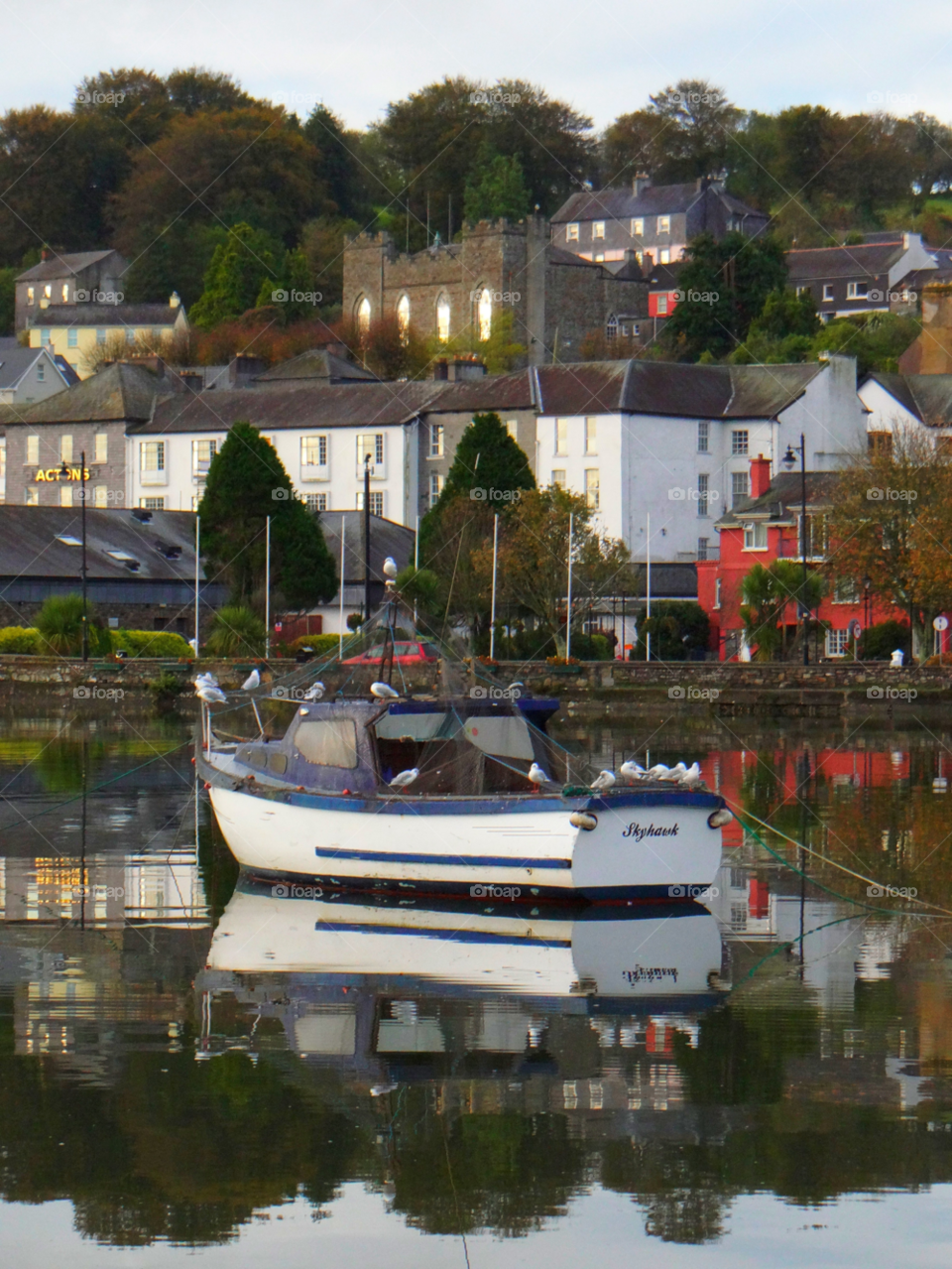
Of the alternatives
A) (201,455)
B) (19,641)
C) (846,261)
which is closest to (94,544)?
(19,641)

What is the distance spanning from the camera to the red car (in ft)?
74.2

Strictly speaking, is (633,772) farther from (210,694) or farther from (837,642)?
(837,642)

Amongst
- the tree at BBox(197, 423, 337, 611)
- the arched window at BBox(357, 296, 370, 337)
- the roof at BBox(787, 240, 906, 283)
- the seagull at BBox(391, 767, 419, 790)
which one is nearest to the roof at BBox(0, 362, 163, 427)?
the tree at BBox(197, 423, 337, 611)

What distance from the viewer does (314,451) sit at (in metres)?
91.2

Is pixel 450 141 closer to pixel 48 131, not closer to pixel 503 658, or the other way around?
pixel 48 131

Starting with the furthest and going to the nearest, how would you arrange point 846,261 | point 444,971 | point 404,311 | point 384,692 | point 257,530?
1. point 846,261
2. point 404,311
3. point 257,530
4. point 384,692
5. point 444,971

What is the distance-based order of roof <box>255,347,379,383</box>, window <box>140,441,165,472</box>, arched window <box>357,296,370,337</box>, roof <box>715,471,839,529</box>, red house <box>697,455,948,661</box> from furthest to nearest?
arched window <box>357,296,370,337</box> < roof <box>255,347,379,383</box> < window <box>140,441,165,472</box> < roof <box>715,471,839,529</box> < red house <box>697,455,948,661</box>

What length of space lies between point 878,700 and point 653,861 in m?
37.8

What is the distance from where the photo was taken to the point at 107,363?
10238 cm

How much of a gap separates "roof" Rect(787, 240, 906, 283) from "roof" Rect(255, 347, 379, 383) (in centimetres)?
4195

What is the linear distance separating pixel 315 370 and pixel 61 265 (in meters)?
58.2

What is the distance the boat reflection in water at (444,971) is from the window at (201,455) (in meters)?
72.3

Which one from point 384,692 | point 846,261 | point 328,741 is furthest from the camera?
point 846,261

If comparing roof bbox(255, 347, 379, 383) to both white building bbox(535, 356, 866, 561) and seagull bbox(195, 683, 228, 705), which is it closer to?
white building bbox(535, 356, 866, 561)
